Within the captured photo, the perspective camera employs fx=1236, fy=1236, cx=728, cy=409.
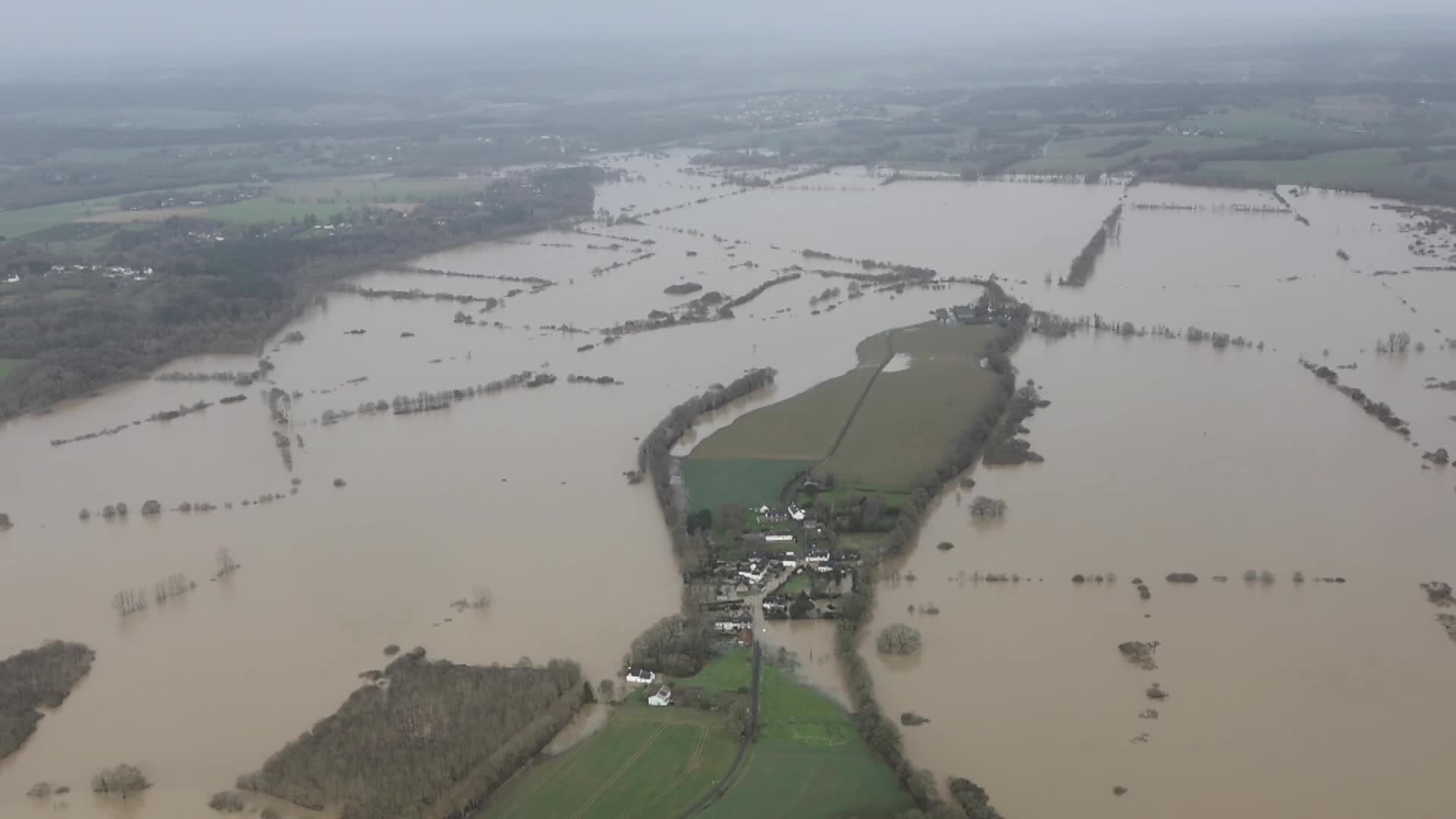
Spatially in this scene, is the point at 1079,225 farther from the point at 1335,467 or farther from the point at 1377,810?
the point at 1377,810

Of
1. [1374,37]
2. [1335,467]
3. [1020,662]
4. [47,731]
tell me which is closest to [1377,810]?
[1020,662]

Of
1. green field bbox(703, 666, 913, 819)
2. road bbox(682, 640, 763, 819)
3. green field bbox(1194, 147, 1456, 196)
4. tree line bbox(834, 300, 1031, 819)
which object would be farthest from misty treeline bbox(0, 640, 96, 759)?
green field bbox(1194, 147, 1456, 196)

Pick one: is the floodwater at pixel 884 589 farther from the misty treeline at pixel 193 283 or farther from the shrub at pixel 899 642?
the misty treeline at pixel 193 283

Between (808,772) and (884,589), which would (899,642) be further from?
(808,772)

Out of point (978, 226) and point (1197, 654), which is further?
point (978, 226)

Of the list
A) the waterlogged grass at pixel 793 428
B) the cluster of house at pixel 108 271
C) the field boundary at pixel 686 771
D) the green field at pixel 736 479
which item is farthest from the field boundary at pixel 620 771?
the cluster of house at pixel 108 271

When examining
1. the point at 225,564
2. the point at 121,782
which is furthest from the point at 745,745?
the point at 225,564
